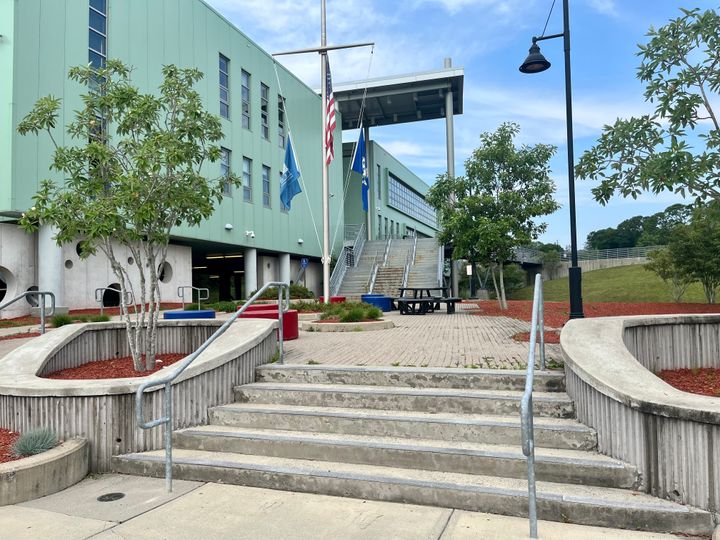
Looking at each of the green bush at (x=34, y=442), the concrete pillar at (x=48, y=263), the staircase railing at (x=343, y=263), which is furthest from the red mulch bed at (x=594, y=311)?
the concrete pillar at (x=48, y=263)

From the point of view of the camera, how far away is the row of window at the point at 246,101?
84.4ft

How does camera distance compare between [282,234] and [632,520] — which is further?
[282,234]

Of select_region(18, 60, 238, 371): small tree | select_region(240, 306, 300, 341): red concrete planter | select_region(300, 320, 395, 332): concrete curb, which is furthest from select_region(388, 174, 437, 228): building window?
select_region(18, 60, 238, 371): small tree

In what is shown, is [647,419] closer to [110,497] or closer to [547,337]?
[110,497]

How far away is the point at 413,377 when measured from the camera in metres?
5.47

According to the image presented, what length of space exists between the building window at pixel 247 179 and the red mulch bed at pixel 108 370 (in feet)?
68.4

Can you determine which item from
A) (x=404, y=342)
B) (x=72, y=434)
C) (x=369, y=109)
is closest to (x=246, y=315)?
(x=404, y=342)

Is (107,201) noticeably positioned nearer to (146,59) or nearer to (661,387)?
(661,387)

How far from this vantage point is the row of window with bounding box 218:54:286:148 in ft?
84.4

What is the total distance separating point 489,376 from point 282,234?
2690 centimetres

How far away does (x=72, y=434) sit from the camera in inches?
188

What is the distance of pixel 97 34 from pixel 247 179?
10.3 m

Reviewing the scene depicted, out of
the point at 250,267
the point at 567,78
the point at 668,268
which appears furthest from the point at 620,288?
the point at 567,78

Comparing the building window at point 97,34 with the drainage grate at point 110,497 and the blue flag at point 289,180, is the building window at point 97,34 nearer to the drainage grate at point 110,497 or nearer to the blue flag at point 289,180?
the blue flag at point 289,180
